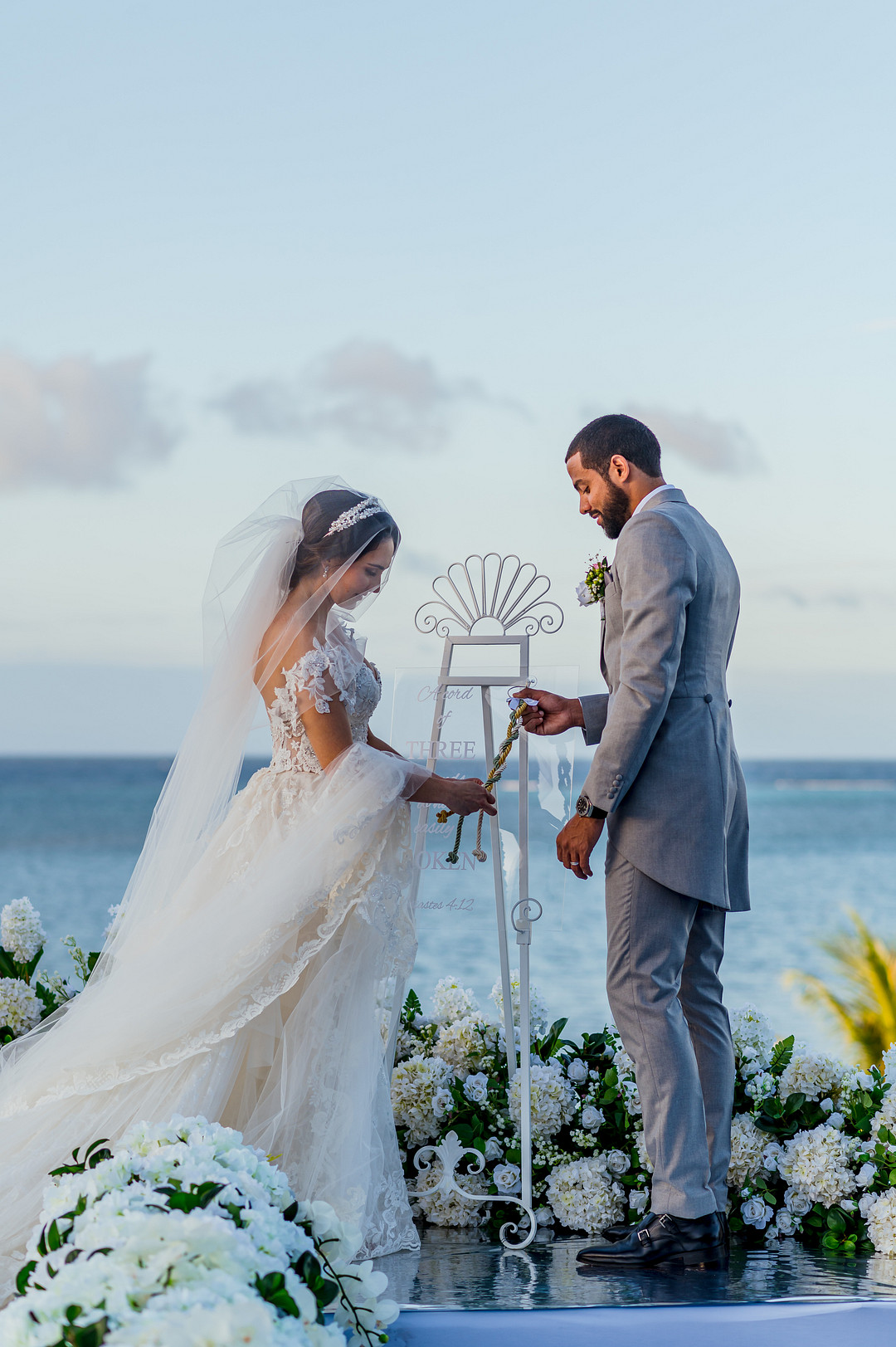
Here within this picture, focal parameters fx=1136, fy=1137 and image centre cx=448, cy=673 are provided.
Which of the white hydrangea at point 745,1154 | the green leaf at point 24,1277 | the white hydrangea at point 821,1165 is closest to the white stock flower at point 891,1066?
the white hydrangea at point 821,1165

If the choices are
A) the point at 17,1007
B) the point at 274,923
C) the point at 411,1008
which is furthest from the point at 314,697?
the point at 17,1007

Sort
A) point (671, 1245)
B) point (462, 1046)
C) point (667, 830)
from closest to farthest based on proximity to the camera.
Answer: point (671, 1245) → point (667, 830) → point (462, 1046)

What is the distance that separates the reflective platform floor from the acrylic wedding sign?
44 cm

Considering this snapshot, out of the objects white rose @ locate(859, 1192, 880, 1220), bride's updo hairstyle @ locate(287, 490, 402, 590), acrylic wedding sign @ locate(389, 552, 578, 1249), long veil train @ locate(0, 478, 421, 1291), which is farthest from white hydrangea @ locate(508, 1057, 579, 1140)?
bride's updo hairstyle @ locate(287, 490, 402, 590)

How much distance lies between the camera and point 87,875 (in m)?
19.5

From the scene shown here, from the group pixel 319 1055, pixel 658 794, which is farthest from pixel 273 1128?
pixel 658 794

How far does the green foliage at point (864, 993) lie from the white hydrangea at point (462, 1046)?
2.03m

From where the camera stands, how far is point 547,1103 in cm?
323

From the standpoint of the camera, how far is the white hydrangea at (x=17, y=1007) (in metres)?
3.44

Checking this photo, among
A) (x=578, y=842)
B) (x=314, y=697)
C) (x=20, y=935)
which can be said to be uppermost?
(x=314, y=697)

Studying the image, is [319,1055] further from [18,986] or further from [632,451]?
[632,451]

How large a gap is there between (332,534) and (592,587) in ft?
2.29

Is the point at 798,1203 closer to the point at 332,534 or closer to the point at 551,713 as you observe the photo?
the point at 551,713

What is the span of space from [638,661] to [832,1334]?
1.44 metres
